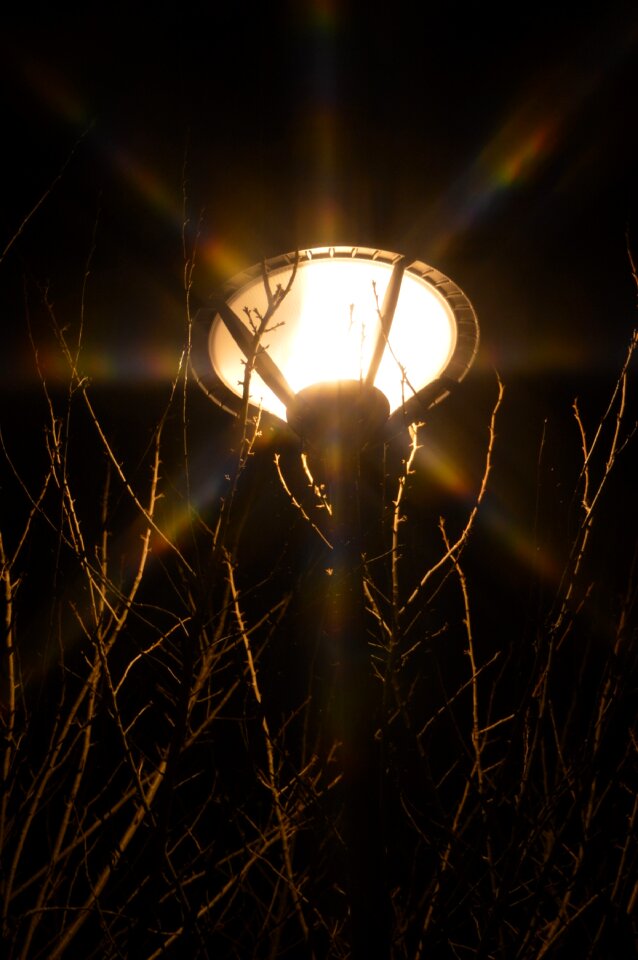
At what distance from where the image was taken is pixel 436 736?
4.12 meters

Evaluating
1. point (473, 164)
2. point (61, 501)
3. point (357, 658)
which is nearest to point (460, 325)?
point (357, 658)

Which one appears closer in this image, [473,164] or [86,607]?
[86,607]

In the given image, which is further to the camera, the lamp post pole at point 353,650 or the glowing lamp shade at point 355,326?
the glowing lamp shade at point 355,326

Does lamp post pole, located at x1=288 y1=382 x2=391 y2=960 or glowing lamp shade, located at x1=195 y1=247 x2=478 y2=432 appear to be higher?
glowing lamp shade, located at x1=195 y1=247 x2=478 y2=432

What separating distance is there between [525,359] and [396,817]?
3.96 meters

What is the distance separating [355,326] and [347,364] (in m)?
0.13

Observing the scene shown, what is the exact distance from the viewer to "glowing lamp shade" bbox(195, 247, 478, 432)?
7.60 ft

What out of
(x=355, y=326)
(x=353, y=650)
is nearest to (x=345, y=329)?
(x=355, y=326)

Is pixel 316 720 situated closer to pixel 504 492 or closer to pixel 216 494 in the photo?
pixel 216 494

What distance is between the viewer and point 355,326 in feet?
7.66

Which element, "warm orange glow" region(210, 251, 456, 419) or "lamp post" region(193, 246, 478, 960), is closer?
"lamp post" region(193, 246, 478, 960)

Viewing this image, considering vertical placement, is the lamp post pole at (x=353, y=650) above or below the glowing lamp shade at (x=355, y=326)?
below

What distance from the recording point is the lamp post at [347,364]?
6.76 feet

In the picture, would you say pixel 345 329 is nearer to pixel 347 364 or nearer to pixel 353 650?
pixel 347 364
